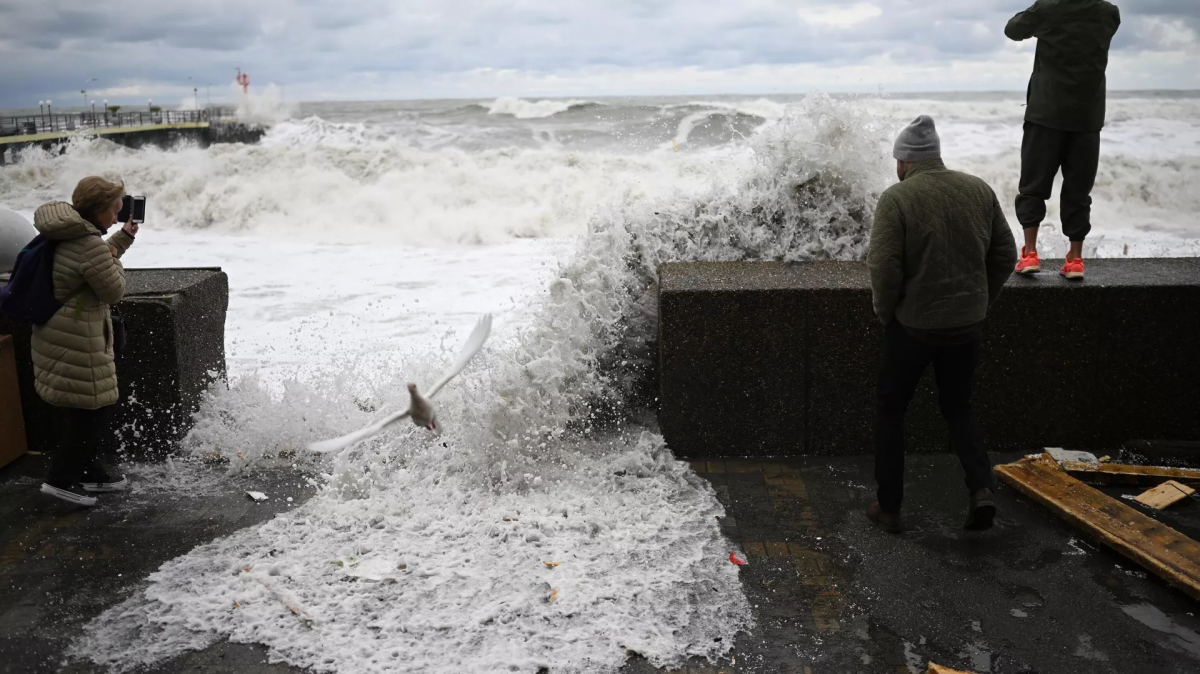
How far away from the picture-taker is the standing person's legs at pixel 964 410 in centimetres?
364

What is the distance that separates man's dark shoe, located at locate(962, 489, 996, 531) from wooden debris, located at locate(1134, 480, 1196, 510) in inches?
35.3

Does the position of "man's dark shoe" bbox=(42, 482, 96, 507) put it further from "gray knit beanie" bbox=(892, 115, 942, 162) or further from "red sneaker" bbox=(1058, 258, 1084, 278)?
"red sneaker" bbox=(1058, 258, 1084, 278)

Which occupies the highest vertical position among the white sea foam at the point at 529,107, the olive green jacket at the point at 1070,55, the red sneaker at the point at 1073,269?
the white sea foam at the point at 529,107

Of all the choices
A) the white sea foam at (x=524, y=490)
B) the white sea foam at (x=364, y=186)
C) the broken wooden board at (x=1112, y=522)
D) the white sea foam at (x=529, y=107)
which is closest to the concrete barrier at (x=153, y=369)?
the white sea foam at (x=524, y=490)

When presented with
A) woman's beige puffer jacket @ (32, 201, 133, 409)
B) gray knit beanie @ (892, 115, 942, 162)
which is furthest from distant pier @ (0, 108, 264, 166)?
gray knit beanie @ (892, 115, 942, 162)

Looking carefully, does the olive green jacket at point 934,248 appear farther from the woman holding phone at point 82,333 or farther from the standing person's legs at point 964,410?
the woman holding phone at point 82,333

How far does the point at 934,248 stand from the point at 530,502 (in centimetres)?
219

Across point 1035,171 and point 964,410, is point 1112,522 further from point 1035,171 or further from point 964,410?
point 1035,171

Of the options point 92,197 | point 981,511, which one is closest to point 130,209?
point 92,197

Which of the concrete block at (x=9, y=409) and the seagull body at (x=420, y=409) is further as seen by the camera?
the concrete block at (x=9, y=409)

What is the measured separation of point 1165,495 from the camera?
4066 mm

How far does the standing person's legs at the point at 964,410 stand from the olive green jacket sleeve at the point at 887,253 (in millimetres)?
365

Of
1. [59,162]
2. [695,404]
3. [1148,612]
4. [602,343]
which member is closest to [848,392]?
[695,404]

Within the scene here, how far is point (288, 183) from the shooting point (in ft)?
64.0
